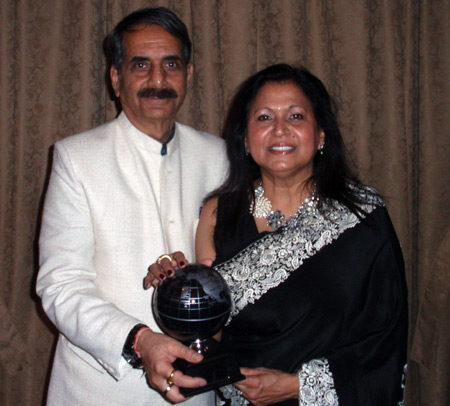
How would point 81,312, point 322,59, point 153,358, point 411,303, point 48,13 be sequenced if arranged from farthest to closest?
point 411,303
point 322,59
point 48,13
point 81,312
point 153,358

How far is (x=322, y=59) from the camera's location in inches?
88.2

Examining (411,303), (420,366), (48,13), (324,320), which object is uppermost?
(48,13)

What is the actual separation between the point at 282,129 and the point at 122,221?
60 centimetres

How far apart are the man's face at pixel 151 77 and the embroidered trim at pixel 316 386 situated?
94 centimetres

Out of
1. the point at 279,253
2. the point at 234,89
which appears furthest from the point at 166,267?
the point at 234,89

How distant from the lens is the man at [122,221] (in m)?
1.29

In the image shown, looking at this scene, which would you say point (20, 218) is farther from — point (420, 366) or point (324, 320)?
point (420, 366)

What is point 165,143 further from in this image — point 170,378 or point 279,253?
point 170,378

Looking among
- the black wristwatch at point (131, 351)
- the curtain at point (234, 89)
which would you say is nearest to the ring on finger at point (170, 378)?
the black wristwatch at point (131, 351)

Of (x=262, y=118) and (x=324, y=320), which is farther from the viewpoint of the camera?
(x=262, y=118)

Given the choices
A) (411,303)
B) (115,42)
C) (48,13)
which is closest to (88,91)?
(48,13)

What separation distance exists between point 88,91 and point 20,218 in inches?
28.0

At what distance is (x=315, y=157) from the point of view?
1.64 meters

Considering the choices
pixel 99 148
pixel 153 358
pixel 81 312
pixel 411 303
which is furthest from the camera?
pixel 411 303
